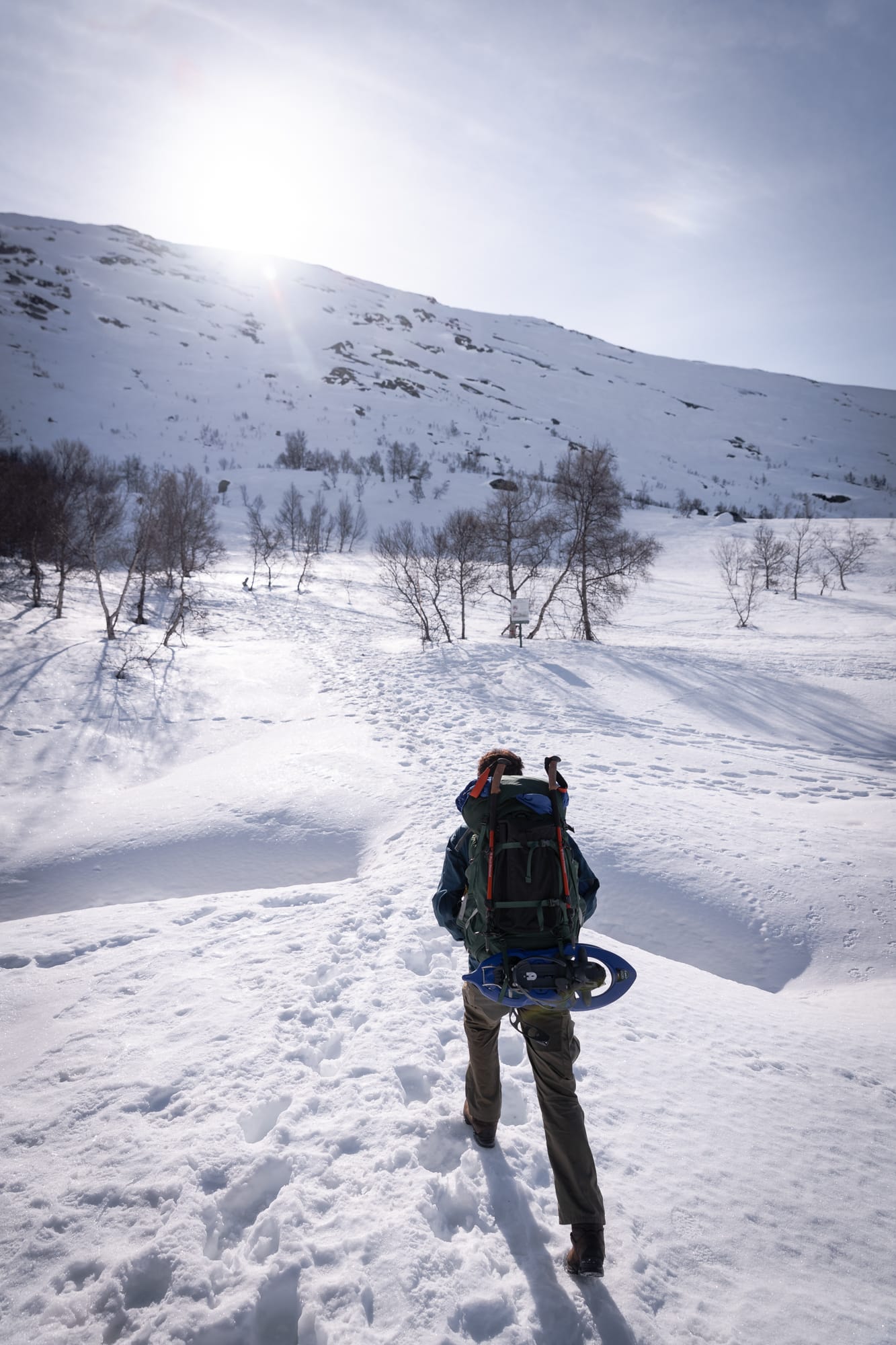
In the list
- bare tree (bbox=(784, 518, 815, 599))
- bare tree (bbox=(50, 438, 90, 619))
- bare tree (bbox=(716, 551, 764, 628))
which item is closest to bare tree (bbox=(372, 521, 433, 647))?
bare tree (bbox=(50, 438, 90, 619))

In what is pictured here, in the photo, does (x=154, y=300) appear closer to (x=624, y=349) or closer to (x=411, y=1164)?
(x=624, y=349)

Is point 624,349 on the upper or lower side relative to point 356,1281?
upper

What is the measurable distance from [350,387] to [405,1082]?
113764 millimetres

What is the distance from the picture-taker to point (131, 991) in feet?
13.6

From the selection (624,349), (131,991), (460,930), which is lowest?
(131,991)

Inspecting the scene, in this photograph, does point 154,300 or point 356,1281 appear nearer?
point 356,1281

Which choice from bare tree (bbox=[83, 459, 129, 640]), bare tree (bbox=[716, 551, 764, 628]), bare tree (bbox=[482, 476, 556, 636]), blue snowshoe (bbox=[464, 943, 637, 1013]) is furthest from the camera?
bare tree (bbox=[716, 551, 764, 628])

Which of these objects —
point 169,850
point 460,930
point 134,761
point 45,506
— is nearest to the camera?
point 460,930

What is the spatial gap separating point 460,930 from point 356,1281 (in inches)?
59.4

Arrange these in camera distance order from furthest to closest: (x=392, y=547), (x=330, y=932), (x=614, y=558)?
(x=392, y=547), (x=614, y=558), (x=330, y=932)

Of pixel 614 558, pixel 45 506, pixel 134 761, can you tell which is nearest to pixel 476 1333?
pixel 134 761

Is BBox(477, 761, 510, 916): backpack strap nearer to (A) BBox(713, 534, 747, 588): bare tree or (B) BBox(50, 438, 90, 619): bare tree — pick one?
(B) BBox(50, 438, 90, 619): bare tree

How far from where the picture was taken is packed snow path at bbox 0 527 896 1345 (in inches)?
89.4

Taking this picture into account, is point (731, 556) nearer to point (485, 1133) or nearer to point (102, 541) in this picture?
point (102, 541)
